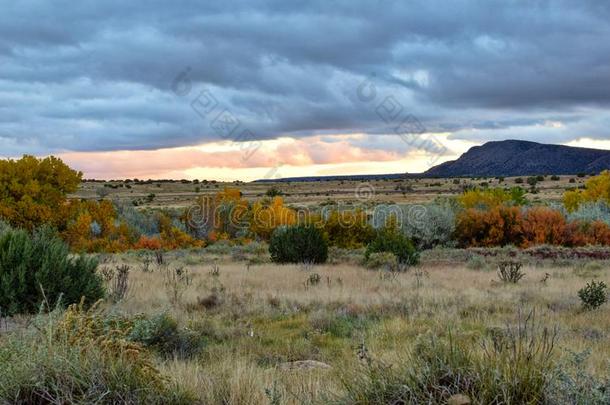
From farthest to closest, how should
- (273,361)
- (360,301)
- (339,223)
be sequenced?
(339,223)
(360,301)
(273,361)

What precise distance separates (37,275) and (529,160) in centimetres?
14976

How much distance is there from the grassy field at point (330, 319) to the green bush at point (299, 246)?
10.0 feet

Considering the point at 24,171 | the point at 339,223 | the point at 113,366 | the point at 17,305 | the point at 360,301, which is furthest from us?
the point at 339,223

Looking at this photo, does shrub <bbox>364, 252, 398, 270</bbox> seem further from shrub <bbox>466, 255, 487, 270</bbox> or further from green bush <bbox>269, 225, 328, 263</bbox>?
shrub <bbox>466, 255, 487, 270</bbox>

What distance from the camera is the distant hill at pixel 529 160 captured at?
14062 centimetres

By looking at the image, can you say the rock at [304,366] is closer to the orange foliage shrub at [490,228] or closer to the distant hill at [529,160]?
the orange foliage shrub at [490,228]

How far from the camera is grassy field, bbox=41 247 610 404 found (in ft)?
16.7

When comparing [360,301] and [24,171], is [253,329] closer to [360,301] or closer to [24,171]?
[360,301]

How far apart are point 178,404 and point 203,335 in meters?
4.59

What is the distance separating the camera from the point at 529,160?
14688 centimetres

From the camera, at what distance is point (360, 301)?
1162 cm

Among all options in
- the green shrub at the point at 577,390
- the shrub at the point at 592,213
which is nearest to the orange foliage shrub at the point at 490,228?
the shrub at the point at 592,213

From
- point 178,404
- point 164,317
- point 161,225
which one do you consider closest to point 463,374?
point 178,404

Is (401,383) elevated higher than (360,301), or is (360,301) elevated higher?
(401,383)
